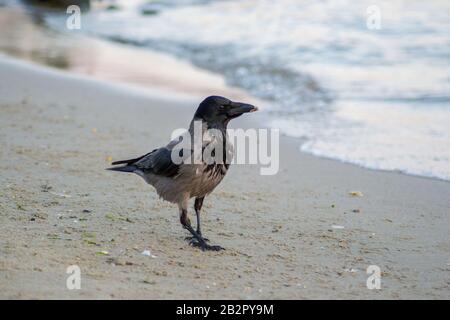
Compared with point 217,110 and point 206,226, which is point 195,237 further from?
point 217,110

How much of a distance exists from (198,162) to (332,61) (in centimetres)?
890

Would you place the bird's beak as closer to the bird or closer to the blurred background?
the bird

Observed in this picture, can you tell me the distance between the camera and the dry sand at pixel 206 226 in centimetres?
438

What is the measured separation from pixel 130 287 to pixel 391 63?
9.87 meters

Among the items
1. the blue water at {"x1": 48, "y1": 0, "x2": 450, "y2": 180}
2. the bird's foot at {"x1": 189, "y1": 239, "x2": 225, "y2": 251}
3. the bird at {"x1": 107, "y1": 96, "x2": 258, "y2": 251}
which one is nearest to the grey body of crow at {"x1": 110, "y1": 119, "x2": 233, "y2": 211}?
the bird at {"x1": 107, "y1": 96, "x2": 258, "y2": 251}

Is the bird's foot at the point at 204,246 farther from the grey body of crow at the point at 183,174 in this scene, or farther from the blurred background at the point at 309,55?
the blurred background at the point at 309,55

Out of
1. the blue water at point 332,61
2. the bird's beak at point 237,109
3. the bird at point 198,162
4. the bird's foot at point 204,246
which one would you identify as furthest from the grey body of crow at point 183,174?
the blue water at point 332,61

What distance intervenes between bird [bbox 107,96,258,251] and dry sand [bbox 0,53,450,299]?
1.03ft

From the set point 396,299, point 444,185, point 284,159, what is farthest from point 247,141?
point 396,299

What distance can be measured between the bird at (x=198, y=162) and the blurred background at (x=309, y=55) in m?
2.83

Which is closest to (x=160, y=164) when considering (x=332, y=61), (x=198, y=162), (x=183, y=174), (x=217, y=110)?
(x=183, y=174)

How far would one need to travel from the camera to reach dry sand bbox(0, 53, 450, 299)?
14.4 feet

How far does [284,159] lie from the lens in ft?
25.2
